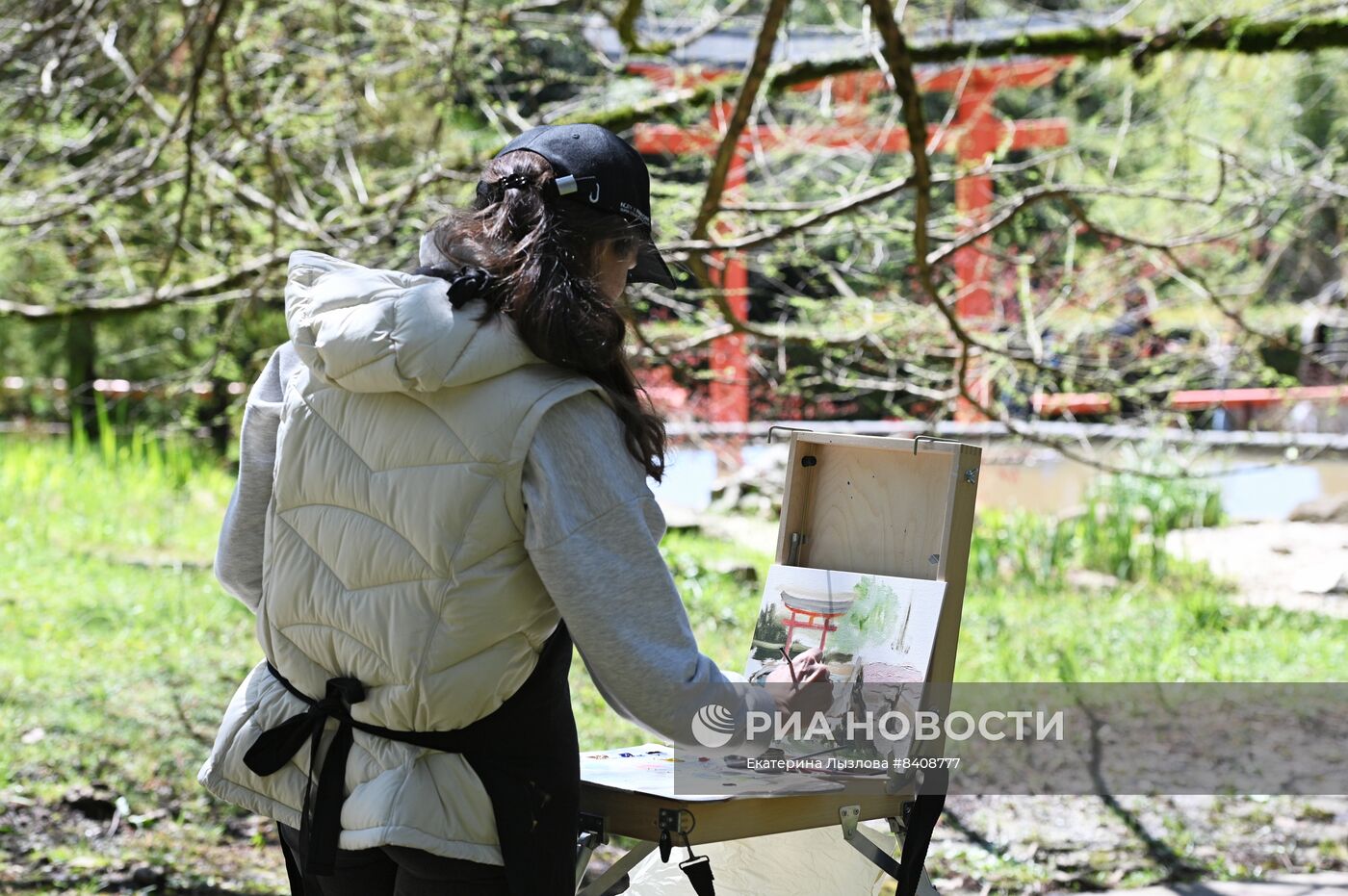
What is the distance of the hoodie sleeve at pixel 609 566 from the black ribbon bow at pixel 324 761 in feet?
0.90

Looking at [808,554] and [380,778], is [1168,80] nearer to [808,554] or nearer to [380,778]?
[808,554]

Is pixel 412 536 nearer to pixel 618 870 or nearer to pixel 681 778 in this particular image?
pixel 681 778

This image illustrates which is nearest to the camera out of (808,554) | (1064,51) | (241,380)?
(808,554)

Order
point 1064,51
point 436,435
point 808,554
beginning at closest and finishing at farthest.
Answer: point 436,435 < point 808,554 < point 1064,51

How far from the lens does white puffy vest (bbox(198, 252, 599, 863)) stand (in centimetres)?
140

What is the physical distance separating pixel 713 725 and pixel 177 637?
14.0 ft

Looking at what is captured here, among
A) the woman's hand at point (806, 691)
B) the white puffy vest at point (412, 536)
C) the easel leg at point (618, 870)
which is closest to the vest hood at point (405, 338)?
the white puffy vest at point (412, 536)

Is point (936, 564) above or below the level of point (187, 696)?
above

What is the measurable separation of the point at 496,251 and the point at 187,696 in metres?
3.56

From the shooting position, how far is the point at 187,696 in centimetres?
456

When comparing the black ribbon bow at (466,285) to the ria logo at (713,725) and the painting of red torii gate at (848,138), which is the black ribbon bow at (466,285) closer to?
the ria logo at (713,725)

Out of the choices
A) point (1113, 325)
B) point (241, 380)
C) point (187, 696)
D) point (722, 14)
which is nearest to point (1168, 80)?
point (1113, 325)

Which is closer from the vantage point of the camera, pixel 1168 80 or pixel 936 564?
pixel 936 564

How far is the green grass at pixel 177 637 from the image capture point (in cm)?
368
